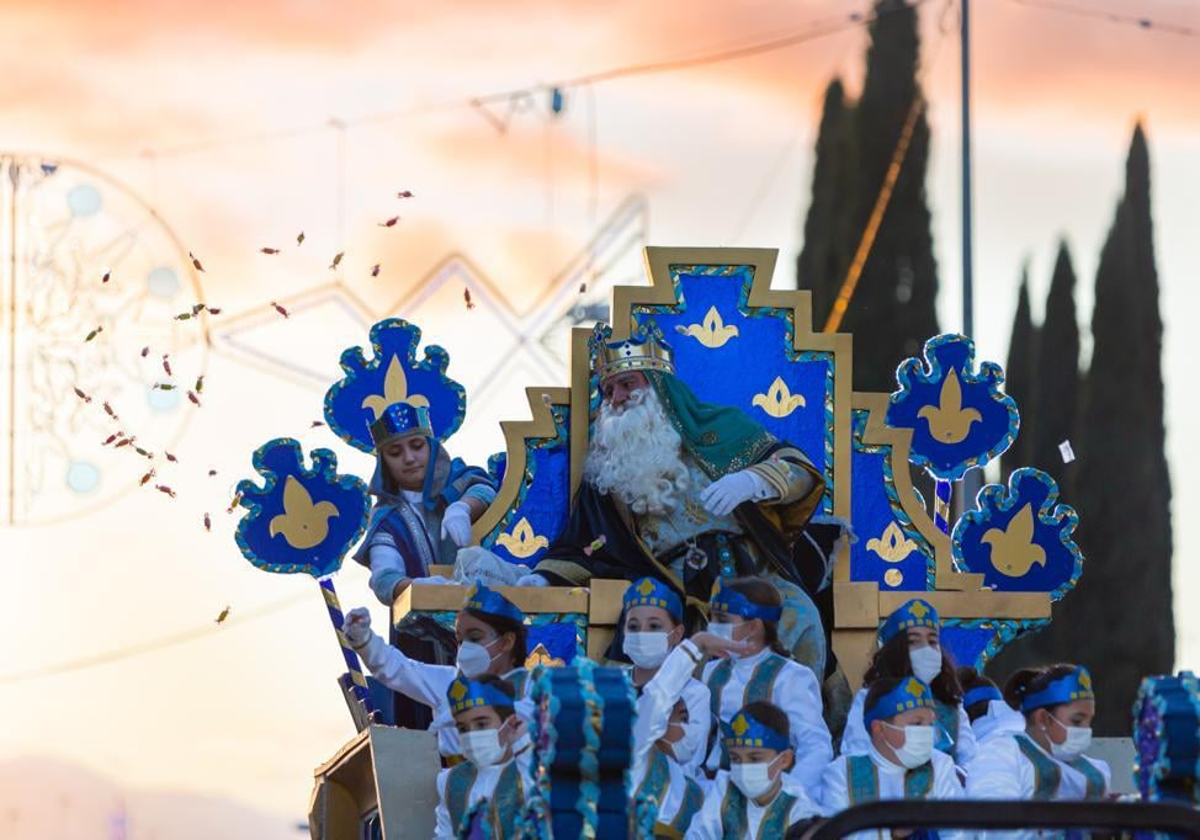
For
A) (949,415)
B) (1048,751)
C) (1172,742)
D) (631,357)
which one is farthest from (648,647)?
(949,415)

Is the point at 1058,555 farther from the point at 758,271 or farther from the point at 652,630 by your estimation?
the point at 652,630

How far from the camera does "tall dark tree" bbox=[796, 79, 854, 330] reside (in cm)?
3166

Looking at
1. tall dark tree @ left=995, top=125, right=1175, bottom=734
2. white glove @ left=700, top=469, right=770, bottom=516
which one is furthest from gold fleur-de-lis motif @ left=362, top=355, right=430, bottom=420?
tall dark tree @ left=995, top=125, right=1175, bottom=734

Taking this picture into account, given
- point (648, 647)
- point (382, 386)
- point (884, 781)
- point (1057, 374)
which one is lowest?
point (884, 781)

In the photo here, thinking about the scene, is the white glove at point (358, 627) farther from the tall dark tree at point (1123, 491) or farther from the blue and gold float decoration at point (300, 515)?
the tall dark tree at point (1123, 491)

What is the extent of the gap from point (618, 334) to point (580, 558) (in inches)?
50.5

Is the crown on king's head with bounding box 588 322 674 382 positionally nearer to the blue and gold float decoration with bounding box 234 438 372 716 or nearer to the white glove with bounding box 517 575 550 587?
the white glove with bounding box 517 575 550 587

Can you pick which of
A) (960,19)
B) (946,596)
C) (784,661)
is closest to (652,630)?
(784,661)

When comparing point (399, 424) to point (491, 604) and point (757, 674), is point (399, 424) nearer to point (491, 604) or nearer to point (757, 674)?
point (491, 604)

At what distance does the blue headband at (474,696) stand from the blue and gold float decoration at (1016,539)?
4110 millimetres

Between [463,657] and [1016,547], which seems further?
[1016,547]

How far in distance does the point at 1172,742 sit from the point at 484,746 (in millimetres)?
3116

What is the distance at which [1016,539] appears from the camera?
53.4ft

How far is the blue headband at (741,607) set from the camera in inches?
540
